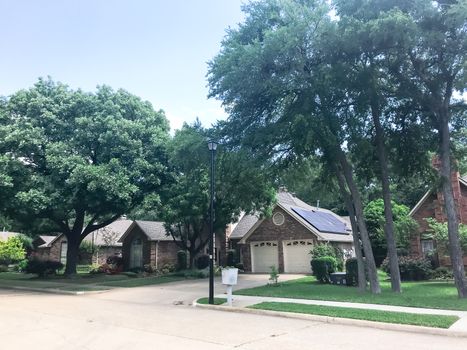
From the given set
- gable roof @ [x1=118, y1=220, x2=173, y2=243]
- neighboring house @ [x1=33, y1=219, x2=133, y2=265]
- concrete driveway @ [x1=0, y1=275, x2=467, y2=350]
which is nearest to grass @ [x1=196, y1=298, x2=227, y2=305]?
concrete driveway @ [x1=0, y1=275, x2=467, y2=350]

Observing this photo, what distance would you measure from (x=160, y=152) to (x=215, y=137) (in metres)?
6.49

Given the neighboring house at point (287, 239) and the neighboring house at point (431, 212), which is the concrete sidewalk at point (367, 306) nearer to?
the neighboring house at point (431, 212)

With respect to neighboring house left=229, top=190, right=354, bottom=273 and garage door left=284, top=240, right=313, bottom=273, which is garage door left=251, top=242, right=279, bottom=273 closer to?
neighboring house left=229, top=190, right=354, bottom=273

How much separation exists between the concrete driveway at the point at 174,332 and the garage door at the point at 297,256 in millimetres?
16798

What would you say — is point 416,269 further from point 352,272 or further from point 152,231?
point 152,231

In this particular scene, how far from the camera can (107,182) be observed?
872 inches

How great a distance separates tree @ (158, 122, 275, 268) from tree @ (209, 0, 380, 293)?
1330 millimetres

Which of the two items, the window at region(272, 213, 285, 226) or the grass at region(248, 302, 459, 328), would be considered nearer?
the grass at region(248, 302, 459, 328)

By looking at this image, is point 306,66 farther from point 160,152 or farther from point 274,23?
point 160,152

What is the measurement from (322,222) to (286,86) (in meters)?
17.5

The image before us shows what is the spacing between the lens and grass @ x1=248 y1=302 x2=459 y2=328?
10462mm

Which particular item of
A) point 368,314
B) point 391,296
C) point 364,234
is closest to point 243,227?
point 364,234

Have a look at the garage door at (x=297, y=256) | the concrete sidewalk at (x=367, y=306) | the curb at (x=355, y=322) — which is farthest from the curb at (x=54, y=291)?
the garage door at (x=297, y=256)

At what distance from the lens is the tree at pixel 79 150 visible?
890 inches
